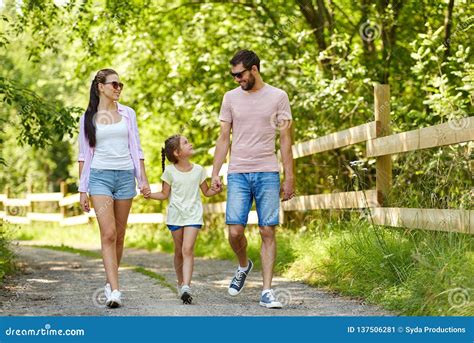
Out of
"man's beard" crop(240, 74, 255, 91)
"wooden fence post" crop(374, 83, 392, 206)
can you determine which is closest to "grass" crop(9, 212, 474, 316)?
"wooden fence post" crop(374, 83, 392, 206)

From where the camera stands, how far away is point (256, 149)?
6.48 metres

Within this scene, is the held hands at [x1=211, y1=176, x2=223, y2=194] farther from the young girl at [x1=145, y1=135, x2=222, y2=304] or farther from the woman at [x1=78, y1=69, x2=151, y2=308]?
the woman at [x1=78, y1=69, x2=151, y2=308]

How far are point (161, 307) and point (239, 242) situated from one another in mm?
854

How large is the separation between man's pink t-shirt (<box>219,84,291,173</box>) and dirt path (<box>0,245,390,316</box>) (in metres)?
1.04

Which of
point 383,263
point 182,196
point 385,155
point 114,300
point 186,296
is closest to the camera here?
point 114,300

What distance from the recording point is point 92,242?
50.6 ft

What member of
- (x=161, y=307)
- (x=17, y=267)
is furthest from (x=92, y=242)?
(x=161, y=307)

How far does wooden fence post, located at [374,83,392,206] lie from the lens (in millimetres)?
8133

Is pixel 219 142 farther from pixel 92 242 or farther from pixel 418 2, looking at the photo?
pixel 92 242

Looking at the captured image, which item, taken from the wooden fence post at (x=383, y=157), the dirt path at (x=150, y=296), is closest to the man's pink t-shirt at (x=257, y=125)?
the dirt path at (x=150, y=296)

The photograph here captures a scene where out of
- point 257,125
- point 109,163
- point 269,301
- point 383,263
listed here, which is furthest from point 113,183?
point 383,263

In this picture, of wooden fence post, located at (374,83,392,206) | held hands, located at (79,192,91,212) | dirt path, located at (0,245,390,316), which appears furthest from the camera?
wooden fence post, located at (374,83,392,206)

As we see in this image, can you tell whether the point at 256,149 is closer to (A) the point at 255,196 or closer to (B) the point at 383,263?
(A) the point at 255,196

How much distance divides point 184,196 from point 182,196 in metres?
0.02
